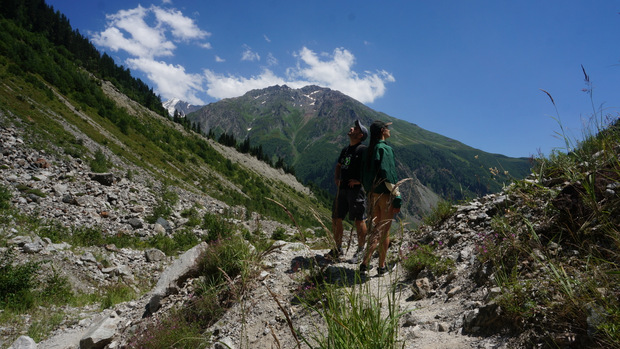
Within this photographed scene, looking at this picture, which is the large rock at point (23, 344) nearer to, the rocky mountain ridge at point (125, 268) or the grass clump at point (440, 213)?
the rocky mountain ridge at point (125, 268)

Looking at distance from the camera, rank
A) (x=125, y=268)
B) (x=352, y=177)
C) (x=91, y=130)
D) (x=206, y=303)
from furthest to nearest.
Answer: (x=91, y=130) < (x=125, y=268) < (x=352, y=177) < (x=206, y=303)

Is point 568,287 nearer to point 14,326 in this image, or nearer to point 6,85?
point 14,326

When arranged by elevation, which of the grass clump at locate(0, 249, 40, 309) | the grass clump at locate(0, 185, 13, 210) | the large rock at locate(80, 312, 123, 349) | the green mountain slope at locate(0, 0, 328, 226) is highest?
the green mountain slope at locate(0, 0, 328, 226)

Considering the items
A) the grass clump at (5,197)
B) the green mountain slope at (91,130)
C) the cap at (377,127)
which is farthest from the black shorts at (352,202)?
the green mountain slope at (91,130)

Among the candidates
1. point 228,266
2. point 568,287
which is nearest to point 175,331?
point 228,266

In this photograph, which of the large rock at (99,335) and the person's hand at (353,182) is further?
the person's hand at (353,182)

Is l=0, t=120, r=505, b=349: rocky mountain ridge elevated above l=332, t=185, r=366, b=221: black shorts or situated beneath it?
situated beneath

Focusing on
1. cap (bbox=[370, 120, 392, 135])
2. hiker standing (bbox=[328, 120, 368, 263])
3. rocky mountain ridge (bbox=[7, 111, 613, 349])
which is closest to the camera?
rocky mountain ridge (bbox=[7, 111, 613, 349])

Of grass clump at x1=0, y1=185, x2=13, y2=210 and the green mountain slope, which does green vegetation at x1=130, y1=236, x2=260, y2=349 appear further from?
the green mountain slope

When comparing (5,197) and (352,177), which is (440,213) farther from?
(5,197)

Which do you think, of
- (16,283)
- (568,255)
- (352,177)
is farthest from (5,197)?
(568,255)

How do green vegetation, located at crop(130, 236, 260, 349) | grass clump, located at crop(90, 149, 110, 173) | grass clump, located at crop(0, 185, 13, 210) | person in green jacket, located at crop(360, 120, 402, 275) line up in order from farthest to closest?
grass clump, located at crop(90, 149, 110, 173), grass clump, located at crop(0, 185, 13, 210), person in green jacket, located at crop(360, 120, 402, 275), green vegetation, located at crop(130, 236, 260, 349)

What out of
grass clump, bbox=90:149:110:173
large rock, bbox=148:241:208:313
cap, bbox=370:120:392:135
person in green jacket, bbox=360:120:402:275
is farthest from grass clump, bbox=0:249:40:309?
grass clump, bbox=90:149:110:173

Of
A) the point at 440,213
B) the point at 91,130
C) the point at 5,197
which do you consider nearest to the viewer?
the point at 440,213
